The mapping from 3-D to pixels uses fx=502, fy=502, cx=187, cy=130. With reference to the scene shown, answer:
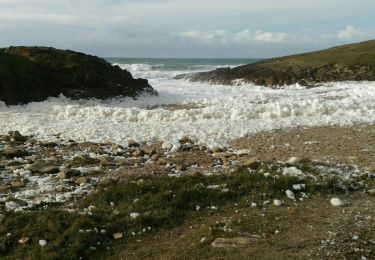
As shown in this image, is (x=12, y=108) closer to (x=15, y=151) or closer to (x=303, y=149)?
(x=15, y=151)

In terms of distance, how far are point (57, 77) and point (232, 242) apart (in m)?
25.3

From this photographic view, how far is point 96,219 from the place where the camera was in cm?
991

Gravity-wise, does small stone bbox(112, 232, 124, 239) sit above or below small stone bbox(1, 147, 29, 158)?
below

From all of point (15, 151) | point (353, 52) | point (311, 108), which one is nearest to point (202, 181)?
point (15, 151)

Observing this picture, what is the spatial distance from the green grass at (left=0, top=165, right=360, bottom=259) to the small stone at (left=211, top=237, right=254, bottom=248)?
138 cm

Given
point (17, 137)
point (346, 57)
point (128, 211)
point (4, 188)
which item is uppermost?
point (346, 57)

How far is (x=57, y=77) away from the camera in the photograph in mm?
31797

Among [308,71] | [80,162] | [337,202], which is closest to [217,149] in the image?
[80,162]

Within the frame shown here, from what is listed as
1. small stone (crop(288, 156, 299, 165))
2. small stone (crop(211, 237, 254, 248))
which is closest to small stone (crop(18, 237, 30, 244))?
small stone (crop(211, 237, 254, 248))

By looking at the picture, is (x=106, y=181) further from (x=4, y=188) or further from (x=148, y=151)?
(x=148, y=151)

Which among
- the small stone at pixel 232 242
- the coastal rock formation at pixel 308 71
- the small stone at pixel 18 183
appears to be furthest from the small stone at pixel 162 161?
the coastal rock formation at pixel 308 71

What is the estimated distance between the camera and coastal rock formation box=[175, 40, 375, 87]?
4444 centimetres

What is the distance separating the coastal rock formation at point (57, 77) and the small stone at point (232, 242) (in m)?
19.3

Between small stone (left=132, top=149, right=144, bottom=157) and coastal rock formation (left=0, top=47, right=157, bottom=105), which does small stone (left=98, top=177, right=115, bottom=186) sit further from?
coastal rock formation (left=0, top=47, right=157, bottom=105)
